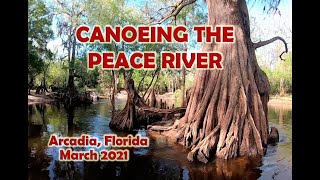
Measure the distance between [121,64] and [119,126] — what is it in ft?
3.13

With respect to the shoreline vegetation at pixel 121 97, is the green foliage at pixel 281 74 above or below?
above

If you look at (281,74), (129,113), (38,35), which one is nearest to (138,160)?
(129,113)

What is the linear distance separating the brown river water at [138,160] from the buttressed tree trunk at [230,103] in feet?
0.58

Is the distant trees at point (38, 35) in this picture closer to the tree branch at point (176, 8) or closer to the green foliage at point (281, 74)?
the tree branch at point (176, 8)

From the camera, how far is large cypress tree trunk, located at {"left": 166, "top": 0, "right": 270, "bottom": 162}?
571cm

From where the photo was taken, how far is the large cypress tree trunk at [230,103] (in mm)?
5715

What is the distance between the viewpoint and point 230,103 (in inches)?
229

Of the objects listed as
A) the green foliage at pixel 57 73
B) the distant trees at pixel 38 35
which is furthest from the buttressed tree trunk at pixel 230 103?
the distant trees at pixel 38 35

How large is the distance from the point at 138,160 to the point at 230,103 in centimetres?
157

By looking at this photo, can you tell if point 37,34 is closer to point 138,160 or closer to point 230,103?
point 138,160

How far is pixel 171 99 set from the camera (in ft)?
19.6

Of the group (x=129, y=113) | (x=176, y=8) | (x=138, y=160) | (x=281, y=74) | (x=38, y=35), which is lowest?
(x=138, y=160)

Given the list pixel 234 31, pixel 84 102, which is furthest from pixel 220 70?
pixel 84 102

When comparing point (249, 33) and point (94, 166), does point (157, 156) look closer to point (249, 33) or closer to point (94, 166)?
point (94, 166)
